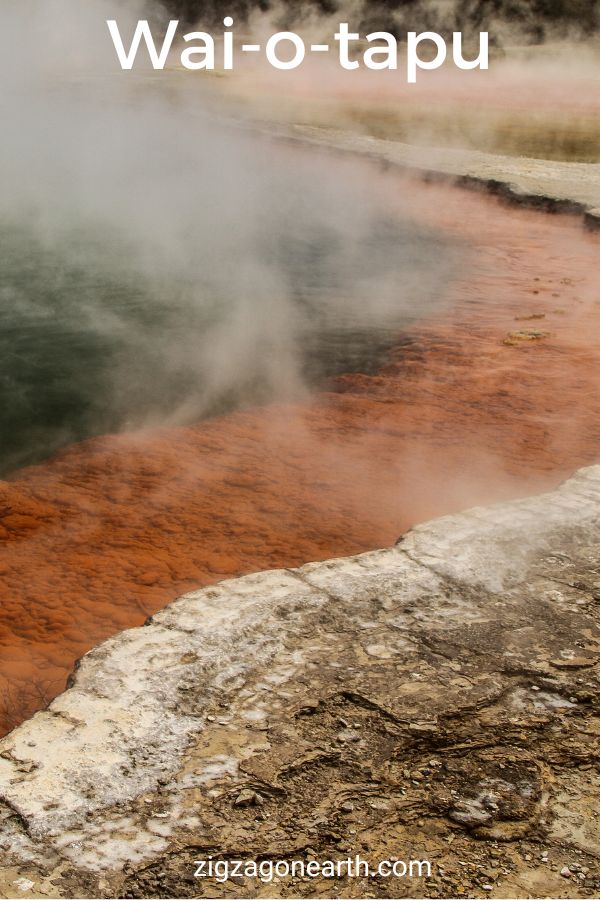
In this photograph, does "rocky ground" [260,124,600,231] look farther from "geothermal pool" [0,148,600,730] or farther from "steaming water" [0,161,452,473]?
"steaming water" [0,161,452,473]

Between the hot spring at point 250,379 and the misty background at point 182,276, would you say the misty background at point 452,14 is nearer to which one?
the misty background at point 182,276


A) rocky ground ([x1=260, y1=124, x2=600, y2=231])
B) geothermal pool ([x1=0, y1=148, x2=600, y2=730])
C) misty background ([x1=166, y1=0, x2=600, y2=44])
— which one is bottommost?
geothermal pool ([x1=0, y1=148, x2=600, y2=730])

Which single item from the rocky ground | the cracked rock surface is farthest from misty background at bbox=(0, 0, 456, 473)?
the cracked rock surface

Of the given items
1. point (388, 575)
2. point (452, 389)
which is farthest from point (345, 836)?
point (452, 389)

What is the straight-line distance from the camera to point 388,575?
92.3 inches

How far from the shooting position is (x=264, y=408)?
446 cm

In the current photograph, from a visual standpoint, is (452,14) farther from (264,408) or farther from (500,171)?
(264,408)

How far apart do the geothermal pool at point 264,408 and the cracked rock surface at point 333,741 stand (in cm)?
66

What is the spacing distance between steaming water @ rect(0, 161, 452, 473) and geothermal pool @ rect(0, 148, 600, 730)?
2 centimetres

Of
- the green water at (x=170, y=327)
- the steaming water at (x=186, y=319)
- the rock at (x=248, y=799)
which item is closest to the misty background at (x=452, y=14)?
the steaming water at (x=186, y=319)

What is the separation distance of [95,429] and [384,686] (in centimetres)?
260

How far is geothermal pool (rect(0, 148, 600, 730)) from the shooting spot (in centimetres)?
314

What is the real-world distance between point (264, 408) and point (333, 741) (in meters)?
2.75

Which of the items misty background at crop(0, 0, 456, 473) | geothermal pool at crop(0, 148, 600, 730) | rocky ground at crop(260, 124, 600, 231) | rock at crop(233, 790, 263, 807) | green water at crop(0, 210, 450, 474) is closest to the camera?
rock at crop(233, 790, 263, 807)
